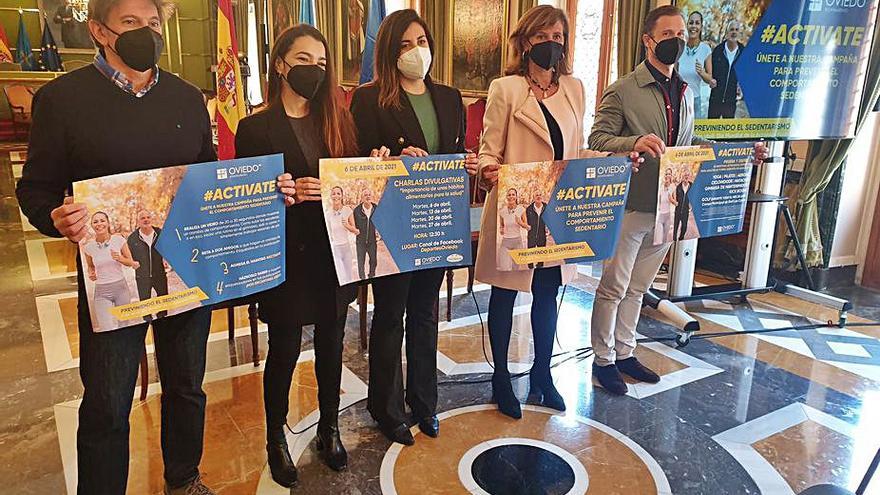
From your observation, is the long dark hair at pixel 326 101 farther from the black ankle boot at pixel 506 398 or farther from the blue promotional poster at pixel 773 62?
the blue promotional poster at pixel 773 62

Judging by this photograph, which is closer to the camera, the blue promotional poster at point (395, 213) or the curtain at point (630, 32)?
the blue promotional poster at point (395, 213)

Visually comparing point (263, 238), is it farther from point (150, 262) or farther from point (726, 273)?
point (726, 273)

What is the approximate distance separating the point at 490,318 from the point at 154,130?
4.90 feet

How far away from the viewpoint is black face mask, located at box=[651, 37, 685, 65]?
2.49 meters

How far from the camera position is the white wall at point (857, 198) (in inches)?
175

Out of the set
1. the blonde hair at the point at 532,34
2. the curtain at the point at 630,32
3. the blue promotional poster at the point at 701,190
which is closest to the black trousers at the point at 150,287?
the blonde hair at the point at 532,34

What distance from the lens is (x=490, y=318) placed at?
2.57 m

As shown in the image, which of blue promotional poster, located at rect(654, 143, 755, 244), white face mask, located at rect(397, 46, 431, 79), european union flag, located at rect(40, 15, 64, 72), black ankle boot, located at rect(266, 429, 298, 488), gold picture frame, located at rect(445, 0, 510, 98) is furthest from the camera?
european union flag, located at rect(40, 15, 64, 72)

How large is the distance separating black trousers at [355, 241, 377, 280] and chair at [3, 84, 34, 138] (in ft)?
37.3


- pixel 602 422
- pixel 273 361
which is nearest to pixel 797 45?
pixel 602 422

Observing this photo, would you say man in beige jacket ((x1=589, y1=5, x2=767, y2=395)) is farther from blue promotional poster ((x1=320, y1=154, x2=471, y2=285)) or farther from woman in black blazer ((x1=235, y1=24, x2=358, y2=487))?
woman in black blazer ((x1=235, y1=24, x2=358, y2=487))

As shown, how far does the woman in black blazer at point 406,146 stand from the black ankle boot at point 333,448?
0.22 meters

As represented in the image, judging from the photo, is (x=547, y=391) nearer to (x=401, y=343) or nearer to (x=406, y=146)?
(x=401, y=343)

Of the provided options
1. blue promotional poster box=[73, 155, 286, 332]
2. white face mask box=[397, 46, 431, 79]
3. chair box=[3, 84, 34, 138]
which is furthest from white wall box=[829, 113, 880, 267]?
chair box=[3, 84, 34, 138]
